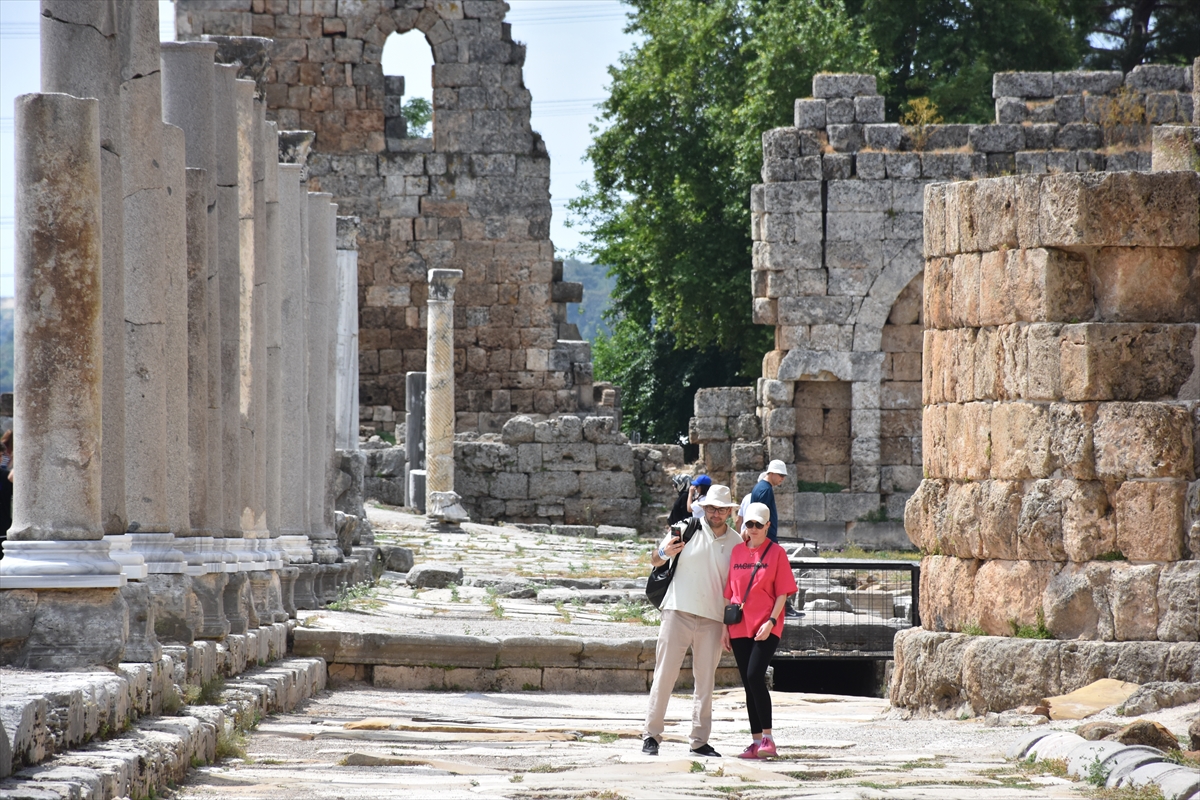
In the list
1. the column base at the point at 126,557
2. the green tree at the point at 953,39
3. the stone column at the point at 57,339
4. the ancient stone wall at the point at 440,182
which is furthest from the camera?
the green tree at the point at 953,39

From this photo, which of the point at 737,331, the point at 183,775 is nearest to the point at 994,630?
the point at 183,775

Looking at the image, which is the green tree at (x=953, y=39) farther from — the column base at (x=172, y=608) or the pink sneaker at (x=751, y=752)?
the column base at (x=172, y=608)

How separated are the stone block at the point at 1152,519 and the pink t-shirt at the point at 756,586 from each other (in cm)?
219

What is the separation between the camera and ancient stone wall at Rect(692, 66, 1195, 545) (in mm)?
21250

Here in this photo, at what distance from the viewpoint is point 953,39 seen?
32969mm

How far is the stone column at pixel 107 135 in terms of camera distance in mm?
7070

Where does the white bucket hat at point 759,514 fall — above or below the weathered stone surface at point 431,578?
above

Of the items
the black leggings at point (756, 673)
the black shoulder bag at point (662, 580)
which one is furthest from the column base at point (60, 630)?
the black leggings at point (756, 673)

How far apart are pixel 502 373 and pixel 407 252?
91.8 inches

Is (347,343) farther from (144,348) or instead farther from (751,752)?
(751,752)

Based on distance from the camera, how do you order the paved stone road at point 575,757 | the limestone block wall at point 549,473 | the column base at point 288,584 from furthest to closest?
the limestone block wall at point 549,473
the column base at point 288,584
the paved stone road at point 575,757

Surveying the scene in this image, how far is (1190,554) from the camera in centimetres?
960

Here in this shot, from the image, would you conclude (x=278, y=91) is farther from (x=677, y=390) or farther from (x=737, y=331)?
(x=677, y=390)

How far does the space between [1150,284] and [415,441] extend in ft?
46.3
